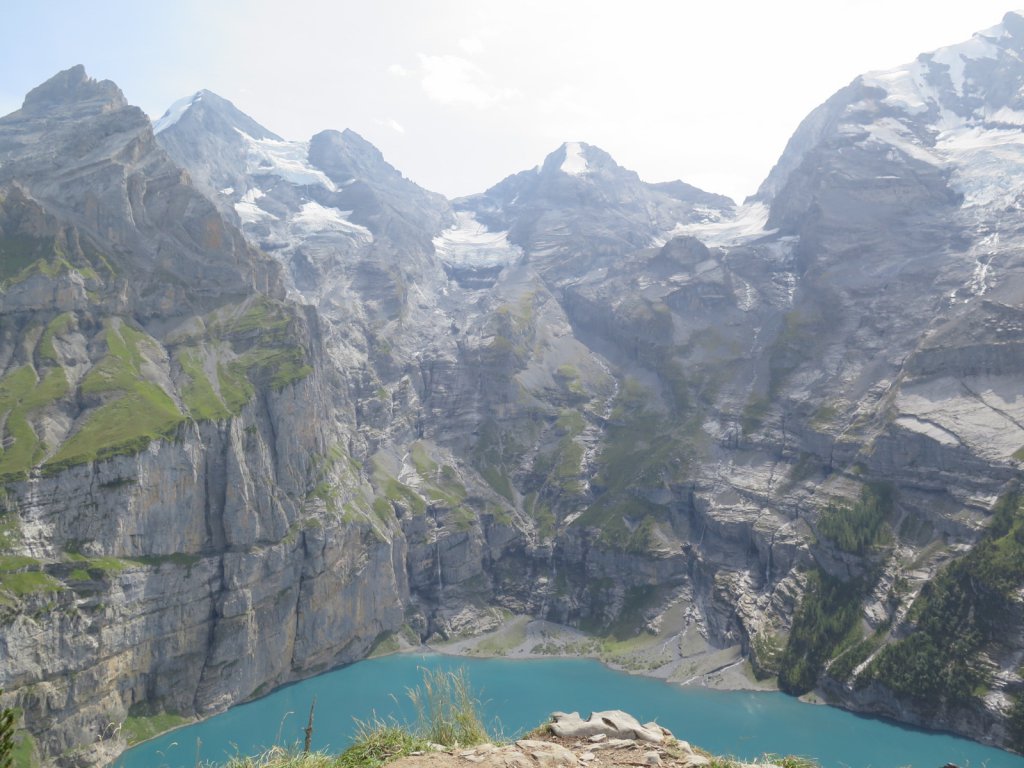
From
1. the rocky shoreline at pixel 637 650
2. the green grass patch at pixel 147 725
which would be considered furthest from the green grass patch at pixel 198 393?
the rocky shoreline at pixel 637 650

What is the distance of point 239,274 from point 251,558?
8732 centimetres

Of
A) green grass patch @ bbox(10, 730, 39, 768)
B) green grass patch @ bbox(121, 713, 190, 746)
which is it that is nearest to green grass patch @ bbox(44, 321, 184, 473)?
green grass patch @ bbox(10, 730, 39, 768)

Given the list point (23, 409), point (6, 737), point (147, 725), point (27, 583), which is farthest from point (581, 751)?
point (23, 409)

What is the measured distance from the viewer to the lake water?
101 metres

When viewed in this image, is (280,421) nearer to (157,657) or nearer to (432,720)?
(157,657)

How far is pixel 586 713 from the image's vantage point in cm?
12156

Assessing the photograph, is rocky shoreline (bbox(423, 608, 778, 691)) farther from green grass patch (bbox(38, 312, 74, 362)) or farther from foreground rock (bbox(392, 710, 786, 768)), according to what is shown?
foreground rock (bbox(392, 710, 786, 768))

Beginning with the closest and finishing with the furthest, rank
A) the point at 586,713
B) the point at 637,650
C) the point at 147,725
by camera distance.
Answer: the point at 147,725 < the point at 586,713 < the point at 637,650

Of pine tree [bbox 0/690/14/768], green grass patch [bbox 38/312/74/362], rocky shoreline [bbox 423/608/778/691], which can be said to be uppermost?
green grass patch [bbox 38/312/74/362]

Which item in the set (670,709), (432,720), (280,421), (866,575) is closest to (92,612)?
(280,421)

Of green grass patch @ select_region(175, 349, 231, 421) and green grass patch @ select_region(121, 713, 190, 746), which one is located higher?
green grass patch @ select_region(175, 349, 231, 421)

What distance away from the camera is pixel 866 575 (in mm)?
143625

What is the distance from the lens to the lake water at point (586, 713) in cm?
10119

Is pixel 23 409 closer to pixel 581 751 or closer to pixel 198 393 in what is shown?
pixel 198 393
